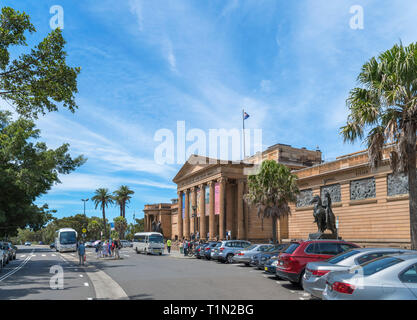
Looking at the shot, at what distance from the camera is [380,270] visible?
6.49m

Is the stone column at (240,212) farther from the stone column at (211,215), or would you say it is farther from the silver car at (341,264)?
the silver car at (341,264)

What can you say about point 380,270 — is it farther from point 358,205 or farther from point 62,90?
point 358,205

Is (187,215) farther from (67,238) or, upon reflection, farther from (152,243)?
(152,243)

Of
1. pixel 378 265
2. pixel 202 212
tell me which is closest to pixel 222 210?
pixel 202 212

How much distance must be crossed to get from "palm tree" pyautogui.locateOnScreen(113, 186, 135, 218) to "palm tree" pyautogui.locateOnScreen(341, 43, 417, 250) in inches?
2741

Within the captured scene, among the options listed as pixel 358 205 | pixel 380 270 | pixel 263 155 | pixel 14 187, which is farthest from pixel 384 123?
pixel 263 155

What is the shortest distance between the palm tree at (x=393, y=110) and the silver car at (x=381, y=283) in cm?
911

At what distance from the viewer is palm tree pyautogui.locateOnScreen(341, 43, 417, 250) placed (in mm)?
14914

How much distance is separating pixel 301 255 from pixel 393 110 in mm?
7604

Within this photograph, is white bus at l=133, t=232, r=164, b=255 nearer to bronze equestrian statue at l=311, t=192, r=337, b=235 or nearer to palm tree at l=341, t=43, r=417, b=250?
bronze equestrian statue at l=311, t=192, r=337, b=235

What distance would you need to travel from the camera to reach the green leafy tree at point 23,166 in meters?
24.9

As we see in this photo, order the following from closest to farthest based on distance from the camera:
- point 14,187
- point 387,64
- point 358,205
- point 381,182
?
point 387,64, point 14,187, point 381,182, point 358,205

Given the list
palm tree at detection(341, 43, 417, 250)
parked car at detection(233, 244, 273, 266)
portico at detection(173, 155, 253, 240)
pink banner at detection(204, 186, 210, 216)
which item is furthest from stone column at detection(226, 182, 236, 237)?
palm tree at detection(341, 43, 417, 250)
